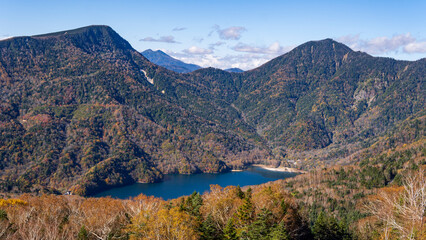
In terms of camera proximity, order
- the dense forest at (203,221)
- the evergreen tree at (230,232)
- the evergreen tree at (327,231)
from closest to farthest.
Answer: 1. the dense forest at (203,221)
2. the evergreen tree at (230,232)
3. the evergreen tree at (327,231)

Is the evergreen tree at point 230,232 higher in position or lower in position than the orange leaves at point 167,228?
lower

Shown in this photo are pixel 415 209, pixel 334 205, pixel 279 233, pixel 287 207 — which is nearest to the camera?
pixel 279 233

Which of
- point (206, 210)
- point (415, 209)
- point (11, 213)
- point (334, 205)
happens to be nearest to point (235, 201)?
point (206, 210)

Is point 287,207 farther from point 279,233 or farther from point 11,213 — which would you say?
point 11,213

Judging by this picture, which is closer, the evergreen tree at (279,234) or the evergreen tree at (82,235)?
the evergreen tree at (279,234)

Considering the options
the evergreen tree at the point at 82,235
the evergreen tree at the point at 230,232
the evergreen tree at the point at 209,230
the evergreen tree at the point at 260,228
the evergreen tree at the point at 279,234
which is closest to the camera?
the evergreen tree at the point at 279,234

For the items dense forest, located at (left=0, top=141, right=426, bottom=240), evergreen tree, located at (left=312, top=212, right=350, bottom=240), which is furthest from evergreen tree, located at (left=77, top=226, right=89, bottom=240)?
evergreen tree, located at (left=312, top=212, right=350, bottom=240)

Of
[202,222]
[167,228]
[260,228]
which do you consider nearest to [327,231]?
[260,228]

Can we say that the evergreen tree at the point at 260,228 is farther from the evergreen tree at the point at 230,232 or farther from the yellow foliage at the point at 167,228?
the yellow foliage at the point at 167,228

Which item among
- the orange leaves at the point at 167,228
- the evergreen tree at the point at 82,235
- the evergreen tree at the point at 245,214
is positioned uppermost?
the orange leaves at the point at 167,228

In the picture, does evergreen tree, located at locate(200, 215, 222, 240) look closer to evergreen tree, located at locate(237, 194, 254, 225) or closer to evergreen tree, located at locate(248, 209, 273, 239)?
evergreen tree, located at locate(237, 194, 254, 225)

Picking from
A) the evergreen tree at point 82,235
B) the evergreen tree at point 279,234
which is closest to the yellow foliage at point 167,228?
the evergreen tree at point 82,235
